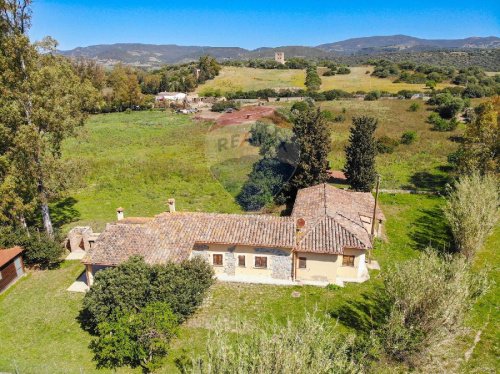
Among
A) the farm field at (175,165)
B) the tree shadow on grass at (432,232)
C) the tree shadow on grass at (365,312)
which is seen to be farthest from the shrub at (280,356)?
the tree shadow on grass at (432,232)

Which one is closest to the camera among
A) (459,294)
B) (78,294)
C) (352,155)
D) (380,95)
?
(459,294)

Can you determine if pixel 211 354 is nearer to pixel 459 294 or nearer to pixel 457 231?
pixel 459 294

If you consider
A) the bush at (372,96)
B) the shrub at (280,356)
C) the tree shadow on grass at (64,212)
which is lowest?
the tree shadow on grass at (64,212)

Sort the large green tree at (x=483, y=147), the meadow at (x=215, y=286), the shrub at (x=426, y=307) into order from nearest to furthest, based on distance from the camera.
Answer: the shrub at (x=426, y=307) → the meadow at (x=215, y=286) → the large green tree at (x=483, y=147)

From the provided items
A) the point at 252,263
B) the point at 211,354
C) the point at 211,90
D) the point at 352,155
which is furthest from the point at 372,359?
the point at 211,90

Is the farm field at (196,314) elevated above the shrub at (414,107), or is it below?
below

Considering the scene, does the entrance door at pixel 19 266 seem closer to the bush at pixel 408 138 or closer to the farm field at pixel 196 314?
the farm field at pixel 196 314

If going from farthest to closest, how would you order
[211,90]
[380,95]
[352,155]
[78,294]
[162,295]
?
[211,90], [380,95], [352,155], [78,294], [162,295]

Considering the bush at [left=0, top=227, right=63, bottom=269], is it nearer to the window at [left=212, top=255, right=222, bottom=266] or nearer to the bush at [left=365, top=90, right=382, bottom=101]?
the window at [left=212, top=255, right=222, bottom=266]
